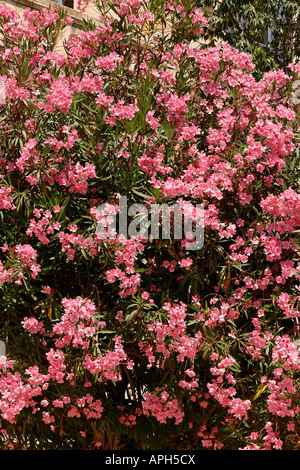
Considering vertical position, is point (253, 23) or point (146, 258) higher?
point (253, 23)

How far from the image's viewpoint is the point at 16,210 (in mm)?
3275

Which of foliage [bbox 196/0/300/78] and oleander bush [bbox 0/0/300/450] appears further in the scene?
foliage [bbox 196/0/300/78]

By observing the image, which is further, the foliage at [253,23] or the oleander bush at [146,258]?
the foliage at [253,23]

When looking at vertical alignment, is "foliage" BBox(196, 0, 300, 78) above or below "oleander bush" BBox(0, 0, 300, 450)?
above

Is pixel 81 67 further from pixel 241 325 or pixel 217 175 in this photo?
pixel 241 325

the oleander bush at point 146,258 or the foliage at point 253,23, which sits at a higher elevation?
the foliage at point 253,23

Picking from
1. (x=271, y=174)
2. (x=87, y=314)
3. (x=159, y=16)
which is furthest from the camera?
(x=159, y=16)

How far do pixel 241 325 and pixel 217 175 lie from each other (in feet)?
2.96

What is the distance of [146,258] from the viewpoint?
11.4 ft

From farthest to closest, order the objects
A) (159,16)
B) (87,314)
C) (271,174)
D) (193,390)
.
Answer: (159,16) → (271,174) → (193,390) → (87,314)

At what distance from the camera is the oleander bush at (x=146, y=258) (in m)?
3.05

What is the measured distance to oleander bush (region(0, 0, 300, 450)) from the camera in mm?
3049

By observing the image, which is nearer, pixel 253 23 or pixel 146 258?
pixel 146 258

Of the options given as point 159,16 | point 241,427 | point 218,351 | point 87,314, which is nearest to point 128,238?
point 87,314
